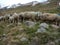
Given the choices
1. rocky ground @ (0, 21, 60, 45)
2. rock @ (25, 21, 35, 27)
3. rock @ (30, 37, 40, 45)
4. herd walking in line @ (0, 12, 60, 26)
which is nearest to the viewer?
rock @ (30, 37, 40, 45)

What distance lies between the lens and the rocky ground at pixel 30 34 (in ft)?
44.4

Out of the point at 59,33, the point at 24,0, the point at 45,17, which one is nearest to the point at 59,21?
the point at 45,17

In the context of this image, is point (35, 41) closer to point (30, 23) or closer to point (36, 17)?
point (30, 23)

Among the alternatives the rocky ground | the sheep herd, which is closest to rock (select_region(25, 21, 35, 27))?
the rocky ground

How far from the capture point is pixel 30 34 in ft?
47.6

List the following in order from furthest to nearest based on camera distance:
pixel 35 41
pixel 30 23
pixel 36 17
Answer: pixel 36 17, pixel 30 23, pixel 35 41

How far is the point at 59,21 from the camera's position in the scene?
16.9 metres

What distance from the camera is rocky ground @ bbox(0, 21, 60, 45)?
13.5 m

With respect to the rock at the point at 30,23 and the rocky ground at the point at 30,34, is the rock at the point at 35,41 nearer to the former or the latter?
the rocky ground at the point at 30,34

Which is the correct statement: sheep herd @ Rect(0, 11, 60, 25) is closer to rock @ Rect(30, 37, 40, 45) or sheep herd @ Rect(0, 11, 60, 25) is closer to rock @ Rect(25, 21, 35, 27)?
rock @ Rect(25, 21, 35, 27)

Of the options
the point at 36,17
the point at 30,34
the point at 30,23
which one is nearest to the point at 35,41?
the point at 30,34

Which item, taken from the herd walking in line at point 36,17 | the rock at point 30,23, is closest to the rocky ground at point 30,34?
the rock at point 30,23

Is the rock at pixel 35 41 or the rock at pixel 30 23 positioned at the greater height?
the rock at pixel 30 23

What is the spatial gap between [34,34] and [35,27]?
124 centimetres
